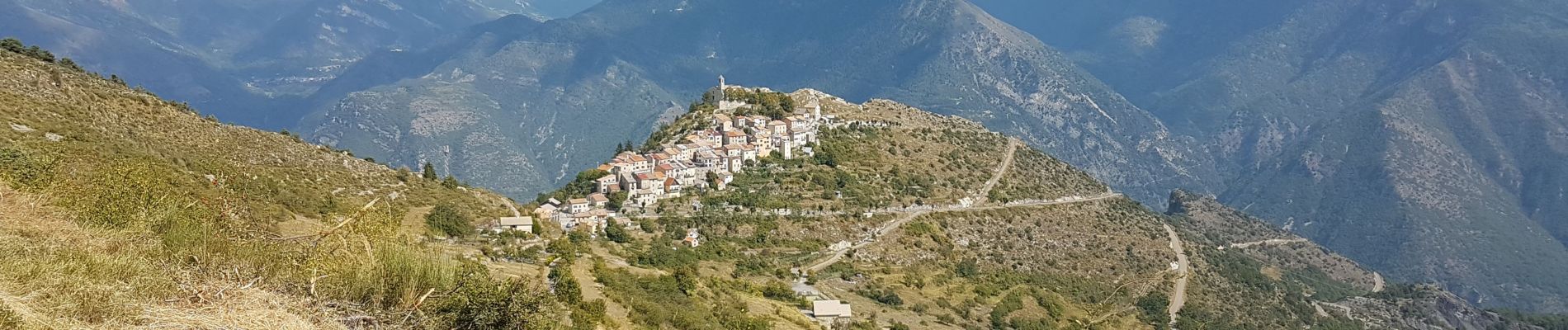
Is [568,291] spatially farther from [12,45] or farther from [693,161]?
[693,161]

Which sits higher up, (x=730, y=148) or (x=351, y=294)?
(x=730, y=148)

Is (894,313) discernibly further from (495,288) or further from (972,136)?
(972,136)

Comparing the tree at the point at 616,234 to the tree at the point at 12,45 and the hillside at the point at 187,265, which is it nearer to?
the tree at the point at 12,45

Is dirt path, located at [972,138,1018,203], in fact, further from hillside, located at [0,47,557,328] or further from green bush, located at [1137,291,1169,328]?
hillside, located at [0,47,557,328]

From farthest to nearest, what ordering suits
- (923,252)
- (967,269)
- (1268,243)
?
1. (1268,243)
2. (923,252)
3. (967,269)

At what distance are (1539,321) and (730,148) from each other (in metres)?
69.2

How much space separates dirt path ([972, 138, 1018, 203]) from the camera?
250 feet

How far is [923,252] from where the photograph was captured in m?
61.6

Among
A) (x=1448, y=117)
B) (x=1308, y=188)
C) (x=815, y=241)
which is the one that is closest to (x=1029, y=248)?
(x=815, y=241)

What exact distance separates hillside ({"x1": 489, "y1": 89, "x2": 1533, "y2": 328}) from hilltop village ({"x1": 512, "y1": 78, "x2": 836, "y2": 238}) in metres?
0.72

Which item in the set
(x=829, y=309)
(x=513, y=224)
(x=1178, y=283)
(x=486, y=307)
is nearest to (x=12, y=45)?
(x=513, y=224)

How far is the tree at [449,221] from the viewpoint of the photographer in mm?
36094

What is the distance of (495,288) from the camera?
14047 mm

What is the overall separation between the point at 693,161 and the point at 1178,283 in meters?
32.9
